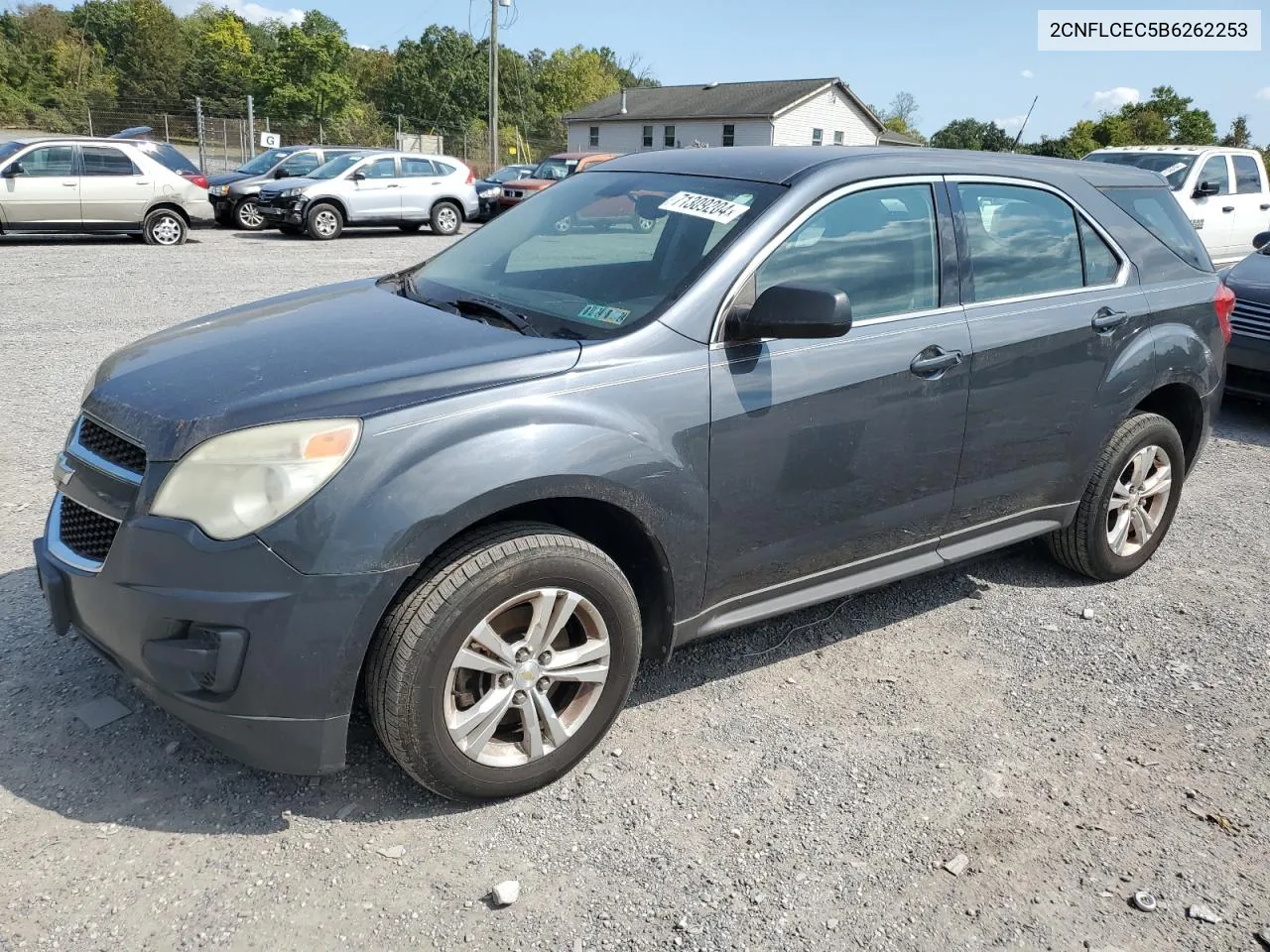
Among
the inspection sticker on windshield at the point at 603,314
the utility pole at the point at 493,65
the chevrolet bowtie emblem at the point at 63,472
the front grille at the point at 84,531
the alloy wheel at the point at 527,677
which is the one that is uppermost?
the utility pole at the point at 493,65

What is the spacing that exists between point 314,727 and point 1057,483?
3088 millimetres

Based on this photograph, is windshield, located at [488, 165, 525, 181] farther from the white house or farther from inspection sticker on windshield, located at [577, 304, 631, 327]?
the white house

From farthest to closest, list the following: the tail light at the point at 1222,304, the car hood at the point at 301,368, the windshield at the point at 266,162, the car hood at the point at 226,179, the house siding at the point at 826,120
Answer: the house siding at the point at 826,120 < the windshield at the point at 266,162 < the car hood at the point at 226,179 < the tail light at the point at 1222,304 < the car hood at the point at 301,368

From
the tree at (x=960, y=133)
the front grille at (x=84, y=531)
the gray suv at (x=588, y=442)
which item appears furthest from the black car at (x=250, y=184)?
the tree at (x=960, y=133)

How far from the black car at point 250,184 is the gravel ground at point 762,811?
1649 cm

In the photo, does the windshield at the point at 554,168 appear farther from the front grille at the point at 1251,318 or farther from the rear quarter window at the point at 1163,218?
the rear quarter window at the point at 1163,218

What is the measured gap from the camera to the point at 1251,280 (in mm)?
7781

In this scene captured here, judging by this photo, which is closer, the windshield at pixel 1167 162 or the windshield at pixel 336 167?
the windshield at pixel 1167 162

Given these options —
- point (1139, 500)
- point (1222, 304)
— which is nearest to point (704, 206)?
point (1139, 500)

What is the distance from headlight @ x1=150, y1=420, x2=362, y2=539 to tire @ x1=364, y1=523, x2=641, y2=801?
0.40m

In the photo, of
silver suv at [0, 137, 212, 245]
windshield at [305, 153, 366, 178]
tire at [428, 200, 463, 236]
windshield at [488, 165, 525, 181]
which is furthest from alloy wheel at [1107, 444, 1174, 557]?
windshield at [488, 165, 525, 181]

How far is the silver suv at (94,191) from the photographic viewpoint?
589 inches

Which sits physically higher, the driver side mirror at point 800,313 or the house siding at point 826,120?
the house siding at point 826,120

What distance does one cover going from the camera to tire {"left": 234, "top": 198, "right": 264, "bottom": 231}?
19.3 m
